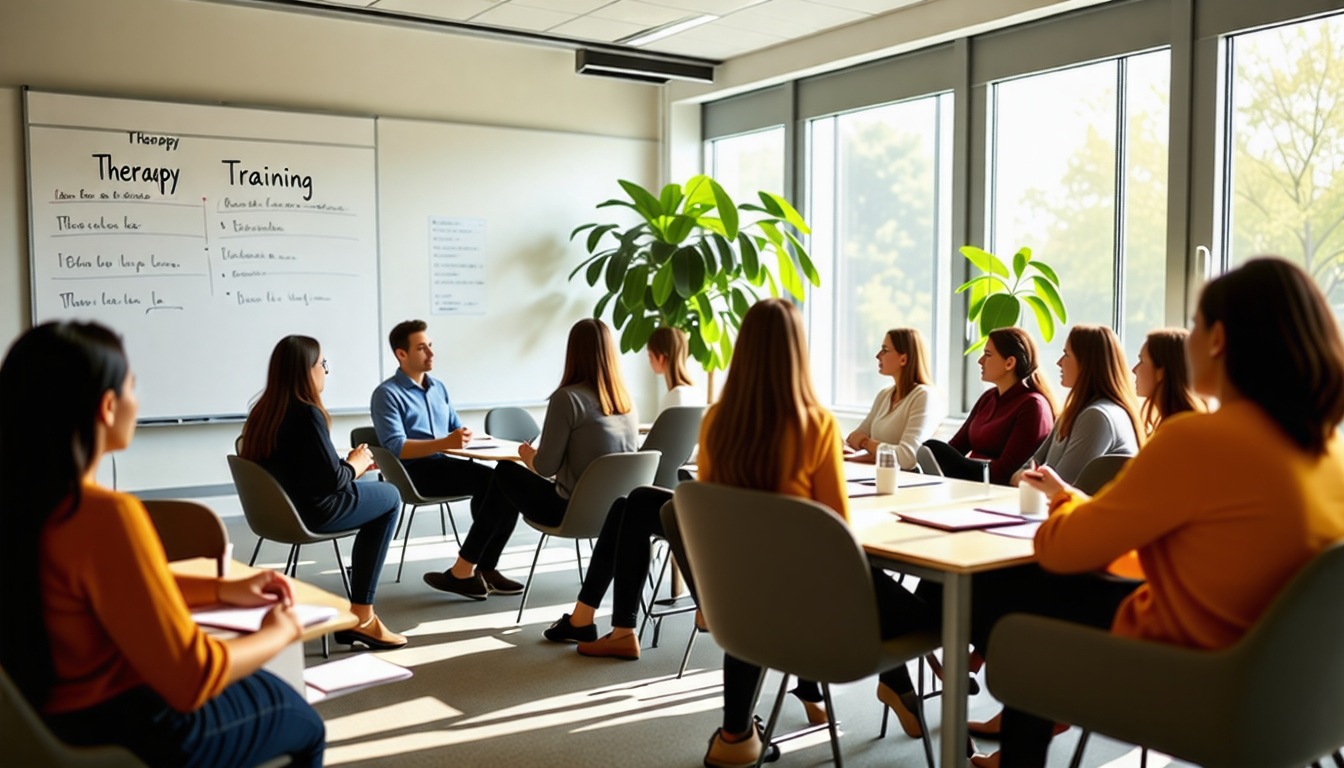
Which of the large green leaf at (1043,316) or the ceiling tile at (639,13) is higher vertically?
the ceiling tile at (639,13)

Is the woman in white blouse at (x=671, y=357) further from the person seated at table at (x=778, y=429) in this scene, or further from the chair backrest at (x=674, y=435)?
the person seated at table at (x=778, y=429)

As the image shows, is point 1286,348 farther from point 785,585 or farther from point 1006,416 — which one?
point 1006,416

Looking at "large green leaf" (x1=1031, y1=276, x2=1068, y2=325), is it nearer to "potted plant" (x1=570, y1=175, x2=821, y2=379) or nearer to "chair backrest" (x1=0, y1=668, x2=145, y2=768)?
"potted plant" (x1=570, y1=175, x2=821, y2=379)

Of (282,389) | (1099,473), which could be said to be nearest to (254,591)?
(282,389)

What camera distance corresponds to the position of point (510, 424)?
19.6 ft

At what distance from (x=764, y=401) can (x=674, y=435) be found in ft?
6.50

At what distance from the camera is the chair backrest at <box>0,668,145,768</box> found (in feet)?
5.31

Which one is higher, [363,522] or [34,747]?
[34,747]

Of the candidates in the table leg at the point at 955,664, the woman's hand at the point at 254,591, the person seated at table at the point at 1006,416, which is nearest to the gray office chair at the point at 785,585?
the table leg at the point at 955,664

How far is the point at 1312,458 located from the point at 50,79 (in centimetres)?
632

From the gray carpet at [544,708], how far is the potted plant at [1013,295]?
2.28 metres

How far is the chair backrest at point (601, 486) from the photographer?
4.24 meters

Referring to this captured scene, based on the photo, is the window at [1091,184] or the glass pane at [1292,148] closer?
the glass pane at [1292,148]

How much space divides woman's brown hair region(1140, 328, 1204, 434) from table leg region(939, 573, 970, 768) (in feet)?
4.42
